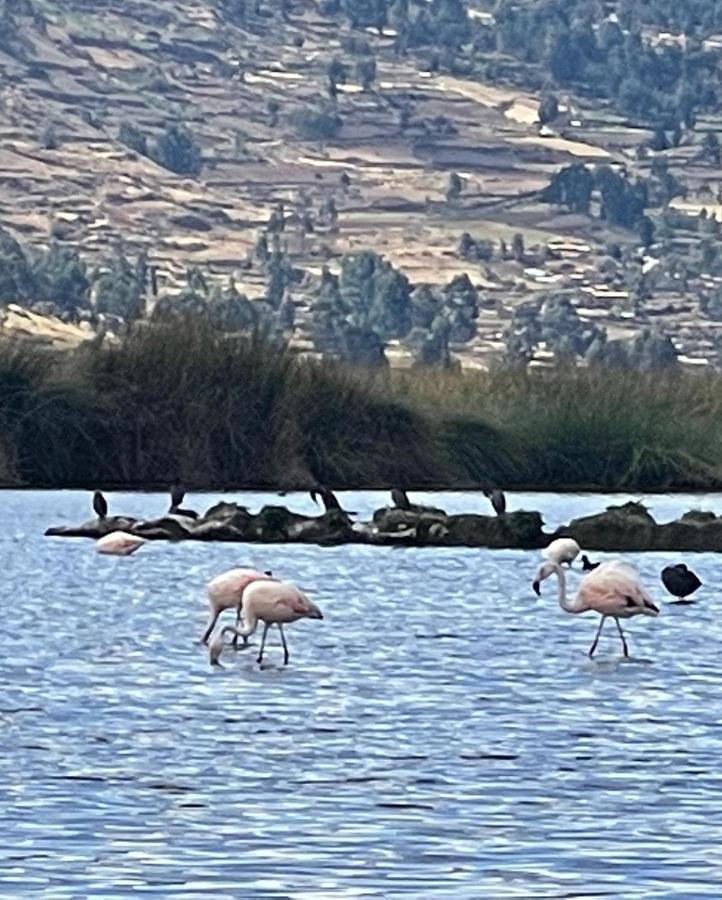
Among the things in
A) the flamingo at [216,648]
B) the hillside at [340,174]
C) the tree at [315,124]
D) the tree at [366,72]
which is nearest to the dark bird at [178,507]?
the flamingo at [216,648]

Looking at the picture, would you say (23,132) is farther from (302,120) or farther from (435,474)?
(435,474)

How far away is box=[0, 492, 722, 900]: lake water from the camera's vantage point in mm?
12781

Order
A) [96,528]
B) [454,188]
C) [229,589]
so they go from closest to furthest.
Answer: [229,589] < [96,528] < [454,188]

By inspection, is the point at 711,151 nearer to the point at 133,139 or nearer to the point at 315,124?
the point at 315,124

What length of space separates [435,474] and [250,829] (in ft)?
86.9

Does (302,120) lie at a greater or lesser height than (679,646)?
lesser

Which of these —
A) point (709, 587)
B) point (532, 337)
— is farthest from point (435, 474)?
point (532, 337)

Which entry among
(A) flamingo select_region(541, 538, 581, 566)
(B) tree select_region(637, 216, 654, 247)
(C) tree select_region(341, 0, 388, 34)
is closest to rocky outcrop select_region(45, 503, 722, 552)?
(A) flamingo select_region(541, 538, 581, 566)

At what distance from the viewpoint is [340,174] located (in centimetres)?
13850

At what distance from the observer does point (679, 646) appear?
72.4 ft

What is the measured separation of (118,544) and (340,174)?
109 metres

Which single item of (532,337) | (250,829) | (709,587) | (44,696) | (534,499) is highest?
(250,829)

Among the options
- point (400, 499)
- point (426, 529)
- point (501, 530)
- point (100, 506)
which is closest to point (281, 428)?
point (100, 506)

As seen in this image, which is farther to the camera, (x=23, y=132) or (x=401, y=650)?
(x=23, y=132)
